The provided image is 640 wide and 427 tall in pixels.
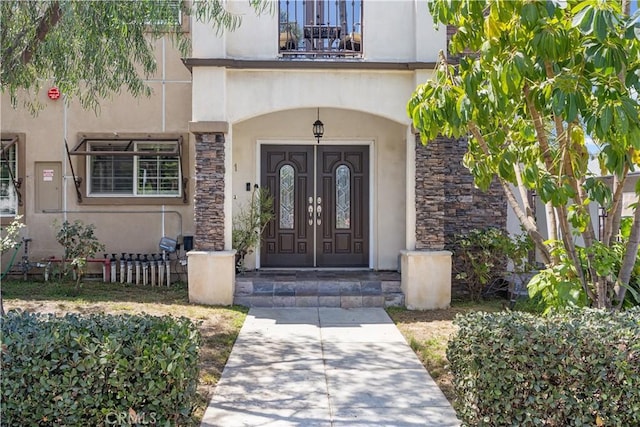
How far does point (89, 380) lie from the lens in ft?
10.9

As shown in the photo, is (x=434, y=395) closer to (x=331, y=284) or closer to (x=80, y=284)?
(x=331, y=284)

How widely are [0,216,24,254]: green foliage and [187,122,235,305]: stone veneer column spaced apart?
3062 mm

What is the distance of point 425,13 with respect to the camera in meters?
8.84

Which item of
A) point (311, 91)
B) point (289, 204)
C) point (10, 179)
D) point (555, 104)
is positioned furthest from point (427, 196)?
point (10, 179)

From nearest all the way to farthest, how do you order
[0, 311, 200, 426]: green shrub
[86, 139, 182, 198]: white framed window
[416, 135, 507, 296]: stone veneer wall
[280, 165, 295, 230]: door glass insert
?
[0, 311, 200, 426]: green shrub, [416, 135, 507, 296]: stone veneer wall, [280, 165, 295, 230]: door glass insert, [86, 139, 182, 198]: white framed window

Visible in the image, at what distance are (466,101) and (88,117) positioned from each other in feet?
29.1

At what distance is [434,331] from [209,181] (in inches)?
166

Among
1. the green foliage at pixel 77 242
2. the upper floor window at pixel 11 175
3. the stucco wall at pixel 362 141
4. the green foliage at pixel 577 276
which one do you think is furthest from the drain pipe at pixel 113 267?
the green foliage at pixel 577 276

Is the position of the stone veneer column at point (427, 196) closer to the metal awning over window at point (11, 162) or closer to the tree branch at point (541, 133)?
the tree branch at point (541, 133)

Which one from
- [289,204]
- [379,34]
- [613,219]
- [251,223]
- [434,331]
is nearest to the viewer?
[613,219]

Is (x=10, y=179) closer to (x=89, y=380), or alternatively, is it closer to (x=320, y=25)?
(x=320, y=25)

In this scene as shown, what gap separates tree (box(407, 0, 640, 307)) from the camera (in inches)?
137

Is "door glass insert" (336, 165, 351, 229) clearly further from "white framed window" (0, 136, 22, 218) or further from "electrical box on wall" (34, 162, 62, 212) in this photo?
"white framed window" (0, 136, 22, 218)

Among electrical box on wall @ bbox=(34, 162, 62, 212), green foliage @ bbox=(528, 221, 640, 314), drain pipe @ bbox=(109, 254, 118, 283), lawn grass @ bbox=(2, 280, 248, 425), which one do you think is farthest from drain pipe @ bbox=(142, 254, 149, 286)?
green foliage @ bbox=(528, 221, 640, 314)
